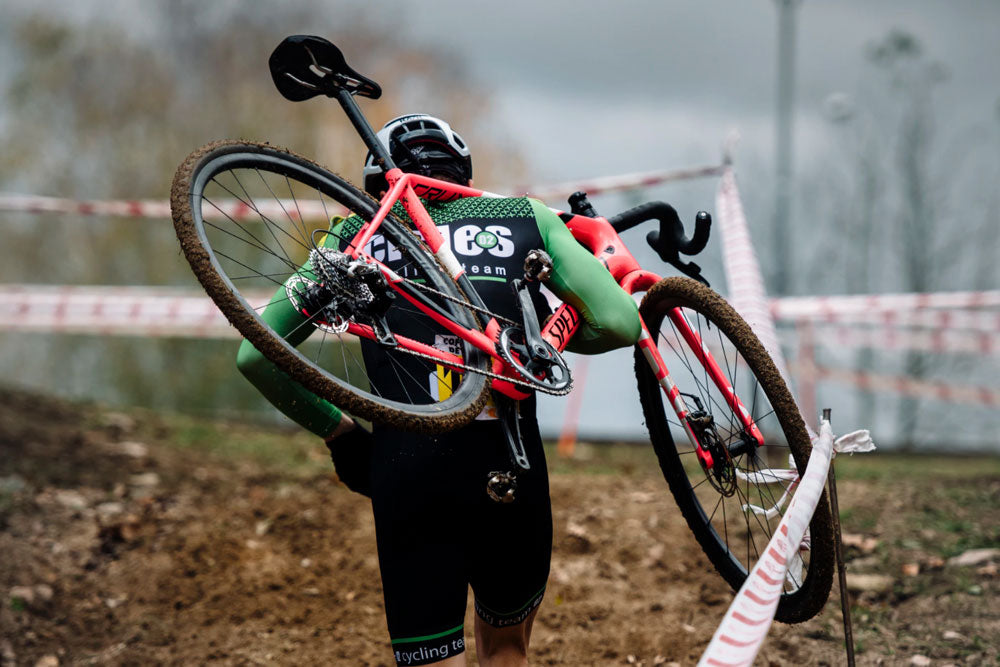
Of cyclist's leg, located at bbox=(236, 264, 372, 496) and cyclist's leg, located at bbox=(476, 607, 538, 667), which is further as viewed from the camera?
cyclist's leg, located at bbox=(476, 607, 538, 667)

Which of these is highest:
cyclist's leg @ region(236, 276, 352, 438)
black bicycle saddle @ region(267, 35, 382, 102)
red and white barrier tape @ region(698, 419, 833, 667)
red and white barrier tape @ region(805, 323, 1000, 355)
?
black bicycle saddle @ region(267, 35, 382, 102)

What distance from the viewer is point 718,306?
2969 mm

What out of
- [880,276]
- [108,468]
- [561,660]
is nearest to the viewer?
[561,660]

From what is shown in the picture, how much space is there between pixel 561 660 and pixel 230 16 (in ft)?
60.0

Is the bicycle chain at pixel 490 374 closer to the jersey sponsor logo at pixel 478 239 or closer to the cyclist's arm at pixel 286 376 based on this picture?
the cyclist's arm at pixel 286 376

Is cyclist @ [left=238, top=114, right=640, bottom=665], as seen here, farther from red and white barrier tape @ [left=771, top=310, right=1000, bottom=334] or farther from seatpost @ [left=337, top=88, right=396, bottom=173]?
red and white barrier tape @ [left=771, top=310, right=1000, bottom=334]

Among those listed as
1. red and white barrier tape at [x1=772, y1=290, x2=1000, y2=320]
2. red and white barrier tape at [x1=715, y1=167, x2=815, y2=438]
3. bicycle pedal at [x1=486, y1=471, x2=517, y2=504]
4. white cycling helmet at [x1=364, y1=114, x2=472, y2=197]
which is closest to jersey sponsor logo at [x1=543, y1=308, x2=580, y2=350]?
bicycle pedal at [x1=486, y1=471, x2=517, y2=504]

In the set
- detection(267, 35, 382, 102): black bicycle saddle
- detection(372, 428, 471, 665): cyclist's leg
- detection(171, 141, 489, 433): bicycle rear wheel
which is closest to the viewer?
detection(171, 141, 489, 433): bicycle rear wheel

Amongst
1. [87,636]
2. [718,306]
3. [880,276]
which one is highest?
[880,276]

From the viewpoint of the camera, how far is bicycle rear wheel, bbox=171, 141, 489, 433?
2508 millimetres

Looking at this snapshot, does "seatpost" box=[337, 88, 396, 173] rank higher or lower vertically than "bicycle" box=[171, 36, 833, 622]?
higher

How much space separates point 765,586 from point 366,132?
1826mm

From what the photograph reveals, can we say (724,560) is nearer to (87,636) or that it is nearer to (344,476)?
(344,476)

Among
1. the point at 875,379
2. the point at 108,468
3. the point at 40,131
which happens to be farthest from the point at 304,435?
the point at 40,131
